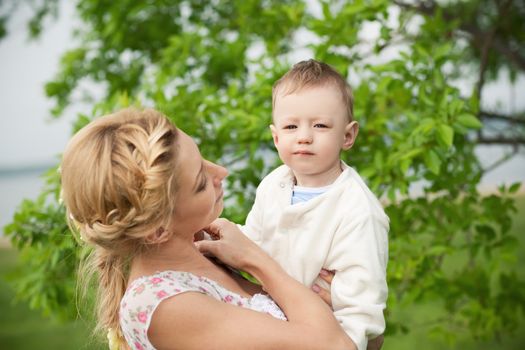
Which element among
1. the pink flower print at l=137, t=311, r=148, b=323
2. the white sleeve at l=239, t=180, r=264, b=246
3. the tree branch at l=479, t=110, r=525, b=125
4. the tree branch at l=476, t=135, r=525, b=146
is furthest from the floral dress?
the tree branch at l=479, t=110, r=525, b=125

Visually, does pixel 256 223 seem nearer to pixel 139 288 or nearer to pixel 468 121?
pixel 139 288

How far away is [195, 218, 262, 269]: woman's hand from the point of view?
65.9 inches

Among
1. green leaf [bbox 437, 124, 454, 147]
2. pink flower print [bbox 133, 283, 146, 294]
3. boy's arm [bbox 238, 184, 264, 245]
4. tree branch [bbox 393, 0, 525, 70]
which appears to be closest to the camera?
pink flower print [bbox 133, 283, 146, 294]

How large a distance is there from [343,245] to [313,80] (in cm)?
38

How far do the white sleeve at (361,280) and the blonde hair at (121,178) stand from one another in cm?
40

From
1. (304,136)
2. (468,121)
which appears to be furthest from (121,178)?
(468,121)

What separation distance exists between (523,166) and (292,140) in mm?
10036

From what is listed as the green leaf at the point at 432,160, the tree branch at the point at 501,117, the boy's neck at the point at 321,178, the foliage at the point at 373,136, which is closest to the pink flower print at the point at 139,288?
the boy's neck at the point at 321,178

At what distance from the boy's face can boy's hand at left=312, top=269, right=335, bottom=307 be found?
23 centimetres

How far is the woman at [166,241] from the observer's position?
145 centimetres

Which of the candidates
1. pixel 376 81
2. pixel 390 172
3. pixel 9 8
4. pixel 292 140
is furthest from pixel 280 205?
pixel 9 8

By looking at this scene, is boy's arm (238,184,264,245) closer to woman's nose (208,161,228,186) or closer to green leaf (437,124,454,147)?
woman's nose (208,161,228,186)

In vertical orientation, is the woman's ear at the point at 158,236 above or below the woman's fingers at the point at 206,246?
above

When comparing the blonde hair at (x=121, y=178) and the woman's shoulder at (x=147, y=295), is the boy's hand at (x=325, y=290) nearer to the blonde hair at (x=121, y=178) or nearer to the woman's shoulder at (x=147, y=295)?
the woman's shoulder at (x=147, y=295)
